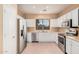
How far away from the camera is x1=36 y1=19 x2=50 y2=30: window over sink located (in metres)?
10.8

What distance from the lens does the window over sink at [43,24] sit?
35.3 feet

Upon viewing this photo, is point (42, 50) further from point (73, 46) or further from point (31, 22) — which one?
point (31, 22)

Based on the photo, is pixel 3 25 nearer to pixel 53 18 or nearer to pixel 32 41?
pixel 32 41

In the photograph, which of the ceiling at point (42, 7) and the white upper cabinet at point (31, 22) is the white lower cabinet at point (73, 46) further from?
the white upper cabinet at point (31, 22)

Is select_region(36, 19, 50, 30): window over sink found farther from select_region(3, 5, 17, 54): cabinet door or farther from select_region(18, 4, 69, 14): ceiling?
select_region(3, 5, 17, 54): cabinet door

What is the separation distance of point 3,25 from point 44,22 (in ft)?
26.2

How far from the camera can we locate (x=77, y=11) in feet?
15.4

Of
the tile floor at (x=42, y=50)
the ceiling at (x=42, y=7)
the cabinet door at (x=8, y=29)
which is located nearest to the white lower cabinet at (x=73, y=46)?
the tile floor at (x=42, y=50)

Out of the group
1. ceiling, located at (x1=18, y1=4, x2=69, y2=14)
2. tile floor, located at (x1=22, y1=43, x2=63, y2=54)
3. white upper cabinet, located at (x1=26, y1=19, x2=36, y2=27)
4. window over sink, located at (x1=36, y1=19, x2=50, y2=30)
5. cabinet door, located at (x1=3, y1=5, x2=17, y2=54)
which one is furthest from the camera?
window over sink, located at (x1=36, y1=19, x2=50, y2=30)

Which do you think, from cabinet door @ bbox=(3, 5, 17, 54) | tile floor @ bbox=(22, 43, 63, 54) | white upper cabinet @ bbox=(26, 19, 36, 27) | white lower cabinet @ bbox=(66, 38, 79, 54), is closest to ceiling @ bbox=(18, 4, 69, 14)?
white upper cabinet @ bbox=(26, 19, 36, 27)

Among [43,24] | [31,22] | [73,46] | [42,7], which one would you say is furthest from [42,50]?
[43,24]

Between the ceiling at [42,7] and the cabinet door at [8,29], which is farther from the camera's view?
the ceiling at [42,7]
